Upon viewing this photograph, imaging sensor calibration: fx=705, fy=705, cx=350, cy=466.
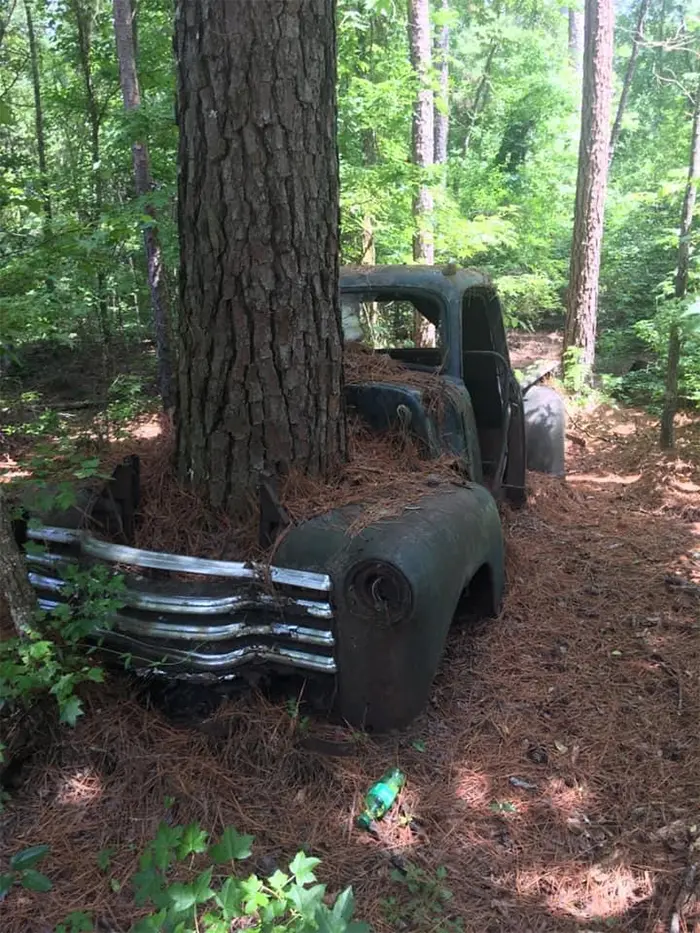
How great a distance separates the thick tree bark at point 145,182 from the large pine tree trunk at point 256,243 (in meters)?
3.56

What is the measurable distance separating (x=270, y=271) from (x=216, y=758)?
6.41ft

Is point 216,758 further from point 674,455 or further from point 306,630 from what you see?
point 674,455

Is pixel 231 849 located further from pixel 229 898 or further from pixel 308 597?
pixel 308 597

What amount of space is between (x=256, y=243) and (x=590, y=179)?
342 inches

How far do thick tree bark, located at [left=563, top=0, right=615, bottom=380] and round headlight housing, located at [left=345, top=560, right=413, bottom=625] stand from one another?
335 inches

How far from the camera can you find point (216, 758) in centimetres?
266

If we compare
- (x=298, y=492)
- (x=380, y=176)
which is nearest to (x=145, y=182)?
(x=380, y=176)

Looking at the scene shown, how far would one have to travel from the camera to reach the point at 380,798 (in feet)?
8.27

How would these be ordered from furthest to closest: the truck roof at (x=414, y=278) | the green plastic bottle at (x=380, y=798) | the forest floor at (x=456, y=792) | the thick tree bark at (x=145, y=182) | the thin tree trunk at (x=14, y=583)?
the thick tree bark at (x=145, y=182)
the truck roof at (x=414, y=278)
the thin tree trunk at (x=14, y=583)
the green plastic bottle at (x=380, y=798)
the forest floor at (x=456, y=792)

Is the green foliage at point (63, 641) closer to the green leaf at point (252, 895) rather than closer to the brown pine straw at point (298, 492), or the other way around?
the brown pine straw at point (298, 492)

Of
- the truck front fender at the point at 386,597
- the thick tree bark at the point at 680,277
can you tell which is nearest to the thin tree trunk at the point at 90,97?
the thick tree bark at the point at 680,277

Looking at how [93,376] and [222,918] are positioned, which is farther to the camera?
[93,376]

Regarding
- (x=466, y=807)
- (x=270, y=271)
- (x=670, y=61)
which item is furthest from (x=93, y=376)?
(x=670, y=61)

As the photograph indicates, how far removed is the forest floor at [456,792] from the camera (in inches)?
86.8
